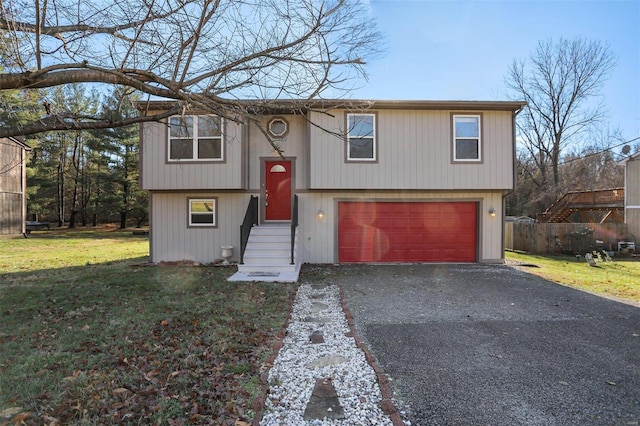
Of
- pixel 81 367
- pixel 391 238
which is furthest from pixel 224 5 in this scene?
pixel 391 238

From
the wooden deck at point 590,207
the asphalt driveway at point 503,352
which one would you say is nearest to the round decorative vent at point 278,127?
the asphalt driveway at point 503,352

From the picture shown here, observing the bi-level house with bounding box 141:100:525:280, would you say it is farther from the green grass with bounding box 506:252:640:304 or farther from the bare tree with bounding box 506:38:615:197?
the bare tree with bounding box 506:38:615:197

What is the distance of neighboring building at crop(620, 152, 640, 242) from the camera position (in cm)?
1378

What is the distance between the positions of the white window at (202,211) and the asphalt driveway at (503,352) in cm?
536

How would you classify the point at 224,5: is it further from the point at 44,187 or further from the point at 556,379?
the point at 44,187

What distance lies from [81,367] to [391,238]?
328 inches

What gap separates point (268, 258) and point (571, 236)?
12.5 m

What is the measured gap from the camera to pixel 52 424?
2.28 metres

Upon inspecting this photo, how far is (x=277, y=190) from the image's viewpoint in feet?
33.5

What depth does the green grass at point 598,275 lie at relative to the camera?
6886mm

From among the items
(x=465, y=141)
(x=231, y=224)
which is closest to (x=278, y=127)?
(x=231, y=224)

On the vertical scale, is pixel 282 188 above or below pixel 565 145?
below

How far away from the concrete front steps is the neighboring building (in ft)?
47.6

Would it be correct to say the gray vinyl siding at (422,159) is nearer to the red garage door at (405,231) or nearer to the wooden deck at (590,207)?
the red garage door at (405,231)
